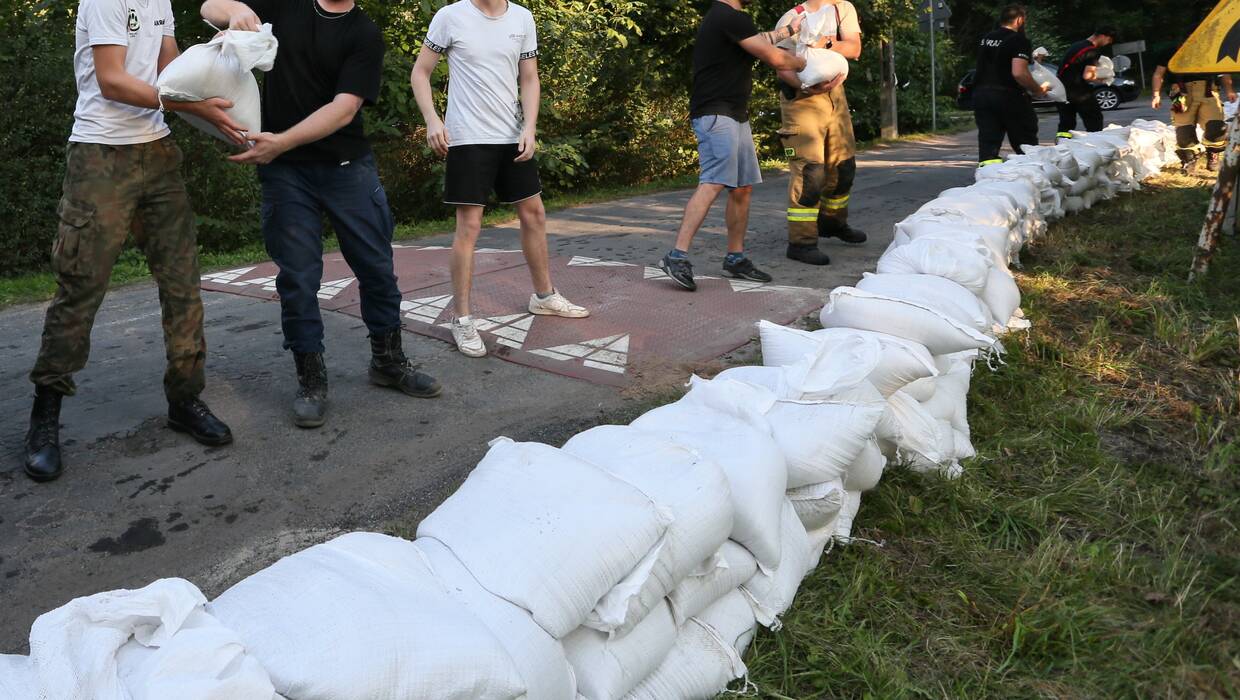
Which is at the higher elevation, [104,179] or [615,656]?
[104,179]

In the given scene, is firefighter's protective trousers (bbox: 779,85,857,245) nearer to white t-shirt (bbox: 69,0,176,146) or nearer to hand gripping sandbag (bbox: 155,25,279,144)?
hand gripping sandbag (bbox: 155,25,279,144)

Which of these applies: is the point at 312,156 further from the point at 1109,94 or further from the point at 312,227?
the point at 1109,94

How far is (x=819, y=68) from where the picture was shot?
18.2ft

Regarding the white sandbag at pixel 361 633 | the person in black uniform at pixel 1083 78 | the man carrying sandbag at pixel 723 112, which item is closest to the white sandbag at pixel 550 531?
the white sandbag at pixel 361 633

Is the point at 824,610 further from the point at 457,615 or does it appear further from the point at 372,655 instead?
the point at 372,655

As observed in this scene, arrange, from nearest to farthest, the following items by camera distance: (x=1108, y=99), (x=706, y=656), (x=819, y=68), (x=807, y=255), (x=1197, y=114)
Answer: (x=706, y=656), (x=819, y=68), (x=807, y=255), (x=1197, y=114), (x=1108, y=99)

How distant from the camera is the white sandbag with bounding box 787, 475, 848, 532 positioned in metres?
2.30

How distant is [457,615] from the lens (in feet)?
4.81

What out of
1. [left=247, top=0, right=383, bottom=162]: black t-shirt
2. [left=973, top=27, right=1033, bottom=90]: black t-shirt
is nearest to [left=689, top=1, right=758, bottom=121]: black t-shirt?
[left=247, top=0, right=383, bottom=162]: black t-shirt

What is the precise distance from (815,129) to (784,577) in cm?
420

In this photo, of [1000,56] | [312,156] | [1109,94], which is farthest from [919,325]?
[1109,94]

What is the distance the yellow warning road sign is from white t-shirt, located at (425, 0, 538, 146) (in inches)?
137

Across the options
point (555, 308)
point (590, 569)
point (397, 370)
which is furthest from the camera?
point (555, 308)

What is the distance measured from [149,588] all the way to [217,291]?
4624mm
